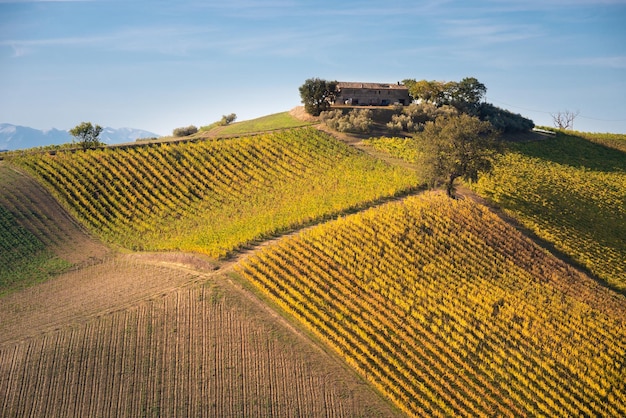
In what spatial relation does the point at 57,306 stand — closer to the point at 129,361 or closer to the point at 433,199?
the point at 129,361

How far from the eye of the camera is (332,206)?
Answer: 55.6 meters

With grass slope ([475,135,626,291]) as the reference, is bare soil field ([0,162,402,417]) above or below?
below

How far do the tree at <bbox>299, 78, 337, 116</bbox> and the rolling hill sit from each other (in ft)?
95.3

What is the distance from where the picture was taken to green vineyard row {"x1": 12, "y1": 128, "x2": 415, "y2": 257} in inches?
2047

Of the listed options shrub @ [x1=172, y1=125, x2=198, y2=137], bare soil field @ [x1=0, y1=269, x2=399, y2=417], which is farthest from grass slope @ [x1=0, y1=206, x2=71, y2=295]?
shrub @ [x1=172, y1=125, x2=198, y2=137]

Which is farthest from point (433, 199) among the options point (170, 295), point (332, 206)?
point (170, 295)

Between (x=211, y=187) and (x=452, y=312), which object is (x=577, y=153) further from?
(x=211, y=187)

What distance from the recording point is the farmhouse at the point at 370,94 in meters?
94.2

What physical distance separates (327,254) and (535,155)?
57842 mm

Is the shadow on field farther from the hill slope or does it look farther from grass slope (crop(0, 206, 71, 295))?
grass slope (crop(0, 206, 71, 295))

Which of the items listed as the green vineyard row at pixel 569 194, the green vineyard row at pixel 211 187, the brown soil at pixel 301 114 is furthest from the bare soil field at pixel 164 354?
the brown soil at pixel 301 114

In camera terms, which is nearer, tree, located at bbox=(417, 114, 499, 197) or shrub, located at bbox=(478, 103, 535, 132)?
tree, located at bbox=(417, 114, 499, 197)

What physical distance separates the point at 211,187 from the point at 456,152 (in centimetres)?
3131

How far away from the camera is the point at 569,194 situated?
67375 millimetres
